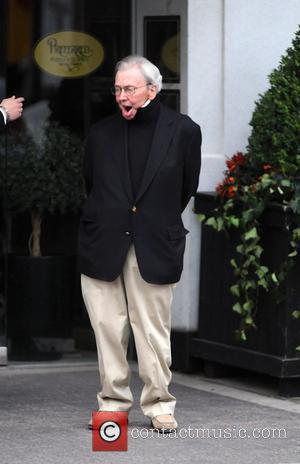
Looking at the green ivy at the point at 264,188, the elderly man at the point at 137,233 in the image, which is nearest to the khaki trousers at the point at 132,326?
the elderly man at the point at 137,233

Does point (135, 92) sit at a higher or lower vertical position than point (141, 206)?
higher

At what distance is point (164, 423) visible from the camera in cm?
695

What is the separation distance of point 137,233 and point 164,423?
3.15 feet

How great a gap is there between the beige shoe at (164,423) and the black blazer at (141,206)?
68cm

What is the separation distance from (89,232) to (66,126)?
2355 millimetres

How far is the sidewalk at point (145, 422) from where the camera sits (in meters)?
6.46

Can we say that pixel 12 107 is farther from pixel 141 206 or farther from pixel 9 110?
pixel 141 206

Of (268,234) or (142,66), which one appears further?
(268,234)

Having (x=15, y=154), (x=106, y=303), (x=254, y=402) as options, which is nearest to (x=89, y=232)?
(x=106, y=303)

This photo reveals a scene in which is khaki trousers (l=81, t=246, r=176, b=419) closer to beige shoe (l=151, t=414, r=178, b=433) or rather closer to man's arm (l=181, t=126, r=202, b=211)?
beige shoe (l=151, t=414, r=178, b=433)

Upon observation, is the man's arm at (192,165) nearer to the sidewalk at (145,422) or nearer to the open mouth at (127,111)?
the open mouth at (127,111)

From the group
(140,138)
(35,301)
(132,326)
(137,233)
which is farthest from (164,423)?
(35,301)

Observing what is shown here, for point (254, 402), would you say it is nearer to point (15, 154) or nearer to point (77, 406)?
point (77, 406)

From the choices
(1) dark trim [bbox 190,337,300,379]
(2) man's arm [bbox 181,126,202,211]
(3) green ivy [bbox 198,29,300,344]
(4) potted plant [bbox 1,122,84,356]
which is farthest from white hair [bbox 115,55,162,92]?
(4) potted plant [bbox 1,122,84,356]
